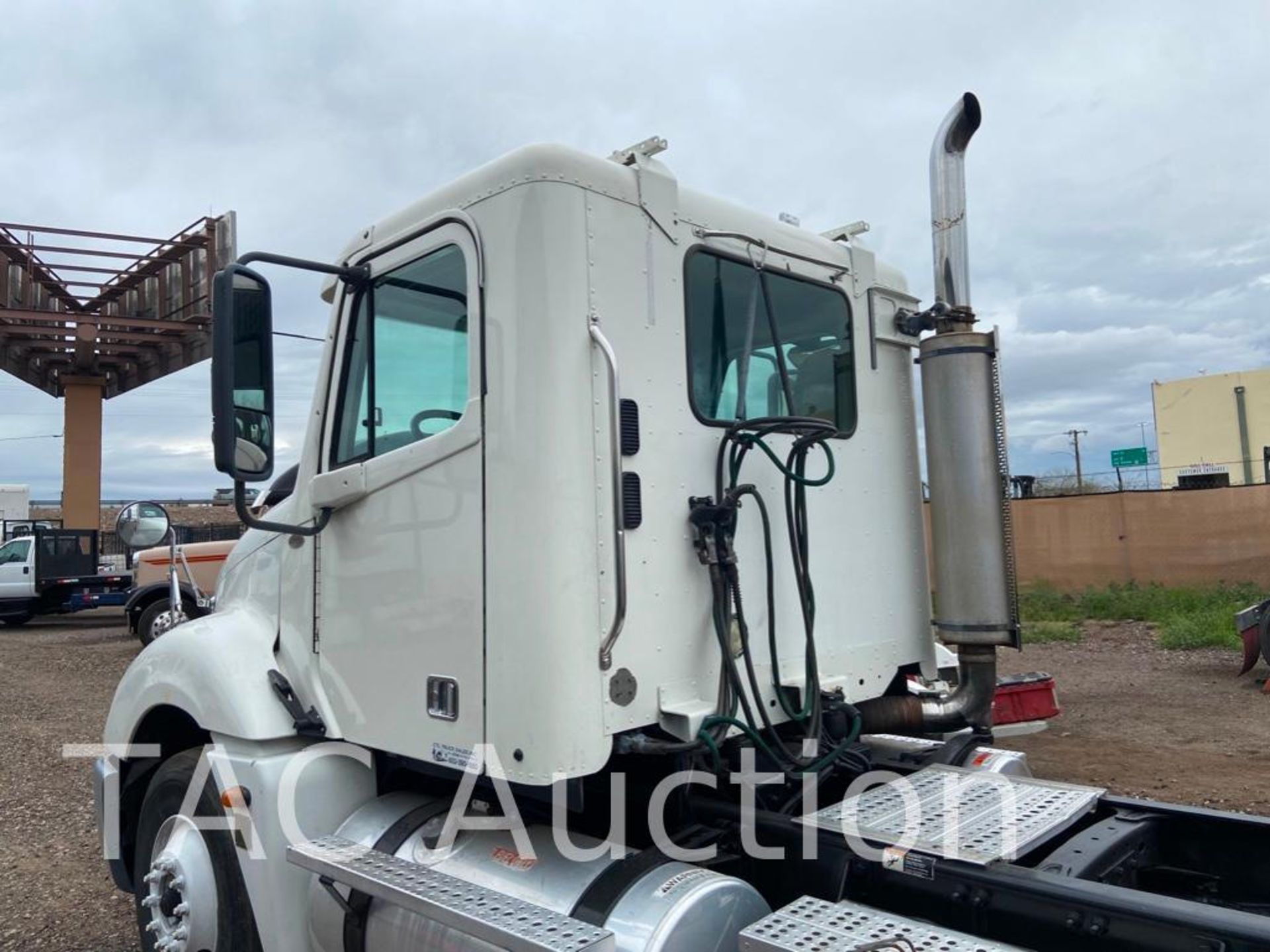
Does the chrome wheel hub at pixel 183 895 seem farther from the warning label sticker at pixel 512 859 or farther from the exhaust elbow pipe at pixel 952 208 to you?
the exhaust elbow pipe at pixel 952 208

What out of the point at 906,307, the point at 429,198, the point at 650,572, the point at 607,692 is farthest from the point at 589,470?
the point at 906,307

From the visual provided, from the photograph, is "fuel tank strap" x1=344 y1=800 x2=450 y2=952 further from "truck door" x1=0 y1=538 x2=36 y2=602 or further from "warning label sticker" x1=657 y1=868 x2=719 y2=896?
"truck door" x1=0 y1=538 x2=36 y2=602

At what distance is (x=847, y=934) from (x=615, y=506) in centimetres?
113

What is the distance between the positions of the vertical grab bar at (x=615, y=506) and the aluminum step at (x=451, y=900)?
2.01 feet

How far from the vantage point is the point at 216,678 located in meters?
3.24

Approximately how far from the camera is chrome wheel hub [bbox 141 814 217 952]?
315 centimetres

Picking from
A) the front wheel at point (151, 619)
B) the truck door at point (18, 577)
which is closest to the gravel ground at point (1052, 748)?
the front wheel at point (151, 619)

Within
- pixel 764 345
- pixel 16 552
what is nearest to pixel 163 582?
pixel 16 552

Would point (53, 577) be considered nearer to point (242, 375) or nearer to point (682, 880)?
point (242, 375)

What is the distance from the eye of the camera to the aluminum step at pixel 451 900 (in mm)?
2168

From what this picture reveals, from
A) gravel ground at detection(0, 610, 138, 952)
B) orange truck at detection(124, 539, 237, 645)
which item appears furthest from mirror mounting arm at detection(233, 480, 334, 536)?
orange truck at detection(124, 539, 237, 645)

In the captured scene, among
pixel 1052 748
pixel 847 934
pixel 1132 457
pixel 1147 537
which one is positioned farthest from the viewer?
pixel 1132 457

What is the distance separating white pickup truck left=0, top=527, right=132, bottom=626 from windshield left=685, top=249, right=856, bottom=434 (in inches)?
832

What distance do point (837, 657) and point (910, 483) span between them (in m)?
0.80
